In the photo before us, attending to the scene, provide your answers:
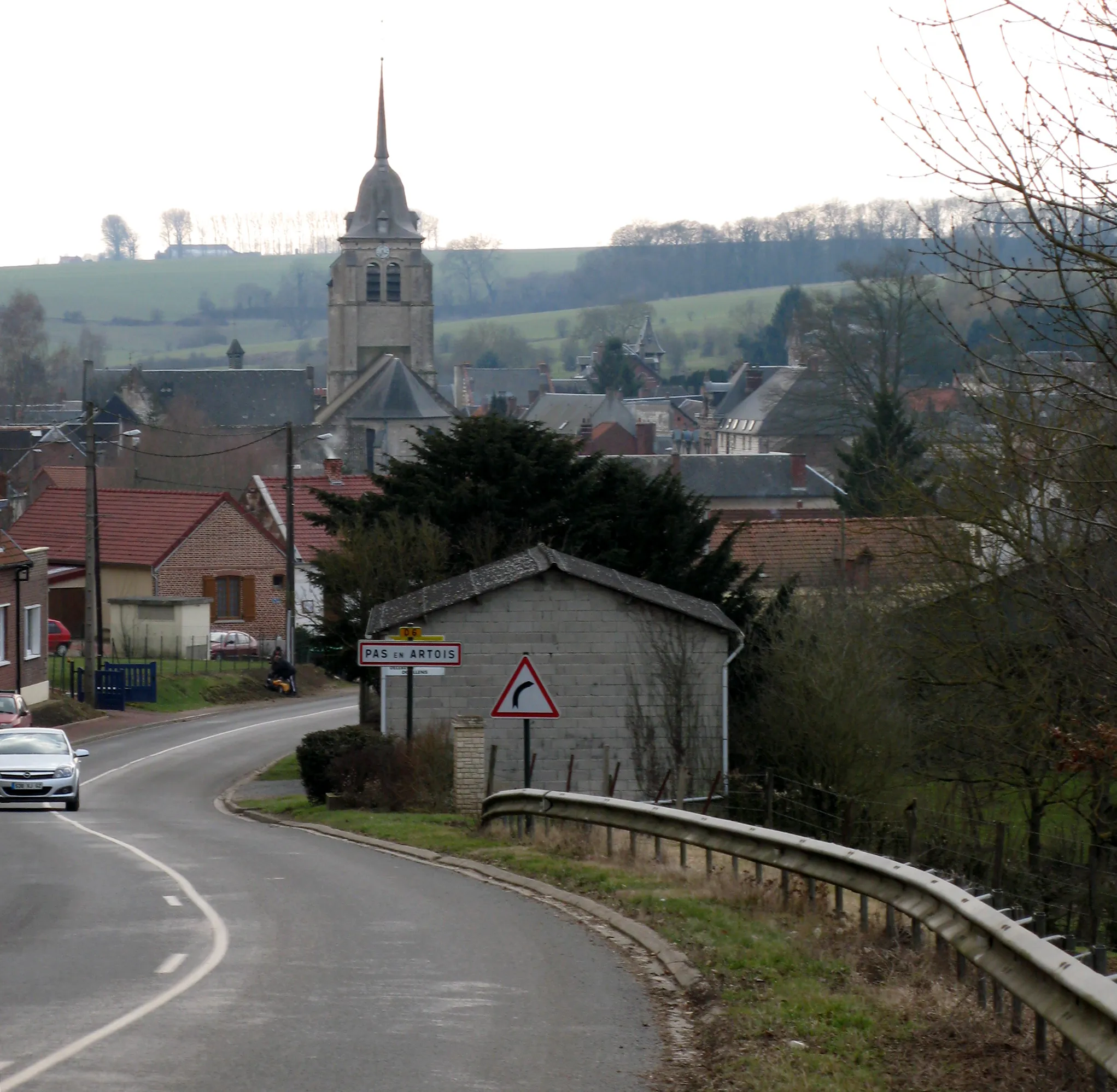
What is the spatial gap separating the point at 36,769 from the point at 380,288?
313 feet

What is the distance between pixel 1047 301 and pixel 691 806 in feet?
48.4

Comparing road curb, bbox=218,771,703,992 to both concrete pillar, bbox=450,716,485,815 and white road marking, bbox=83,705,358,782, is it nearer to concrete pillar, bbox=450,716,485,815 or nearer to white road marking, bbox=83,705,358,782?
concrete pillar, bbox=450,716,485,815

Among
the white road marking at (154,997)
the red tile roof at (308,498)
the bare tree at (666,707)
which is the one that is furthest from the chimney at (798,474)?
the white road marking at (154,997)

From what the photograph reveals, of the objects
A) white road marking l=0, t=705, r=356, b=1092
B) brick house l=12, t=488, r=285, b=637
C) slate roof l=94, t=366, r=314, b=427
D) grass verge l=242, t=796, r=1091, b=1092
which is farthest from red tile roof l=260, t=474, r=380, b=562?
slate roof l=94, t=366, r=314, b=427

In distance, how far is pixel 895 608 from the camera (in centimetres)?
2578

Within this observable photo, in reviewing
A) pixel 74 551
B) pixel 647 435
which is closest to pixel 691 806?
pixel 74 551

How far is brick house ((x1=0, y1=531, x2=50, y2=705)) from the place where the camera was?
38.7m

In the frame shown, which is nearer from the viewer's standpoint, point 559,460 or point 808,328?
point 559,460

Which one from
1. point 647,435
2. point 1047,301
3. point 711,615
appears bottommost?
point 711,615

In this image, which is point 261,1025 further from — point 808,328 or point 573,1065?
point 808,328

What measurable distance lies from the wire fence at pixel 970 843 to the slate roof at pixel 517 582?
3.07 meters

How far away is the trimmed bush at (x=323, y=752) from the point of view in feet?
83.0

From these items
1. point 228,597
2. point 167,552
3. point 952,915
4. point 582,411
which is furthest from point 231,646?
point 582,411

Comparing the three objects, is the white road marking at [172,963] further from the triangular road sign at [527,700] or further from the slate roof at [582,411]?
the slate roof at [582,411]
